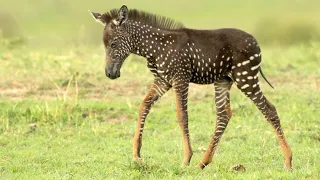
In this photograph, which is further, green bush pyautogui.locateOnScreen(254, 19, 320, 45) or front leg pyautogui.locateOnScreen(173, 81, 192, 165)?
green bush pyautogui.locateOnScreen(254, 19, 320, 45)

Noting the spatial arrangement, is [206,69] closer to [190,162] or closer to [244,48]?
[244,48]

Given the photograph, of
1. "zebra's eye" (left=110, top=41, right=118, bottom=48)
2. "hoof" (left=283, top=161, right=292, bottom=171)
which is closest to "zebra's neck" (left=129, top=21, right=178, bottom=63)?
"zebra's eye" (left=110, top=41, right=118, bottom=48)

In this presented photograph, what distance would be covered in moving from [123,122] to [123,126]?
1.19ft

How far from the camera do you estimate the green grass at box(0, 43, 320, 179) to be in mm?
9266

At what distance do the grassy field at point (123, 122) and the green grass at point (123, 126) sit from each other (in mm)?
19

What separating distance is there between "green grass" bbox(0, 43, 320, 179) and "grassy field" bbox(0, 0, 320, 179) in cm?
2

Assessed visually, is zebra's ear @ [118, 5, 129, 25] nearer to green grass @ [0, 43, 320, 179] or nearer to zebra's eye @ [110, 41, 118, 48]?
zebra's eye @ [110, 41, 118, 48]

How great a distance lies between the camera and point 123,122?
12.9 m

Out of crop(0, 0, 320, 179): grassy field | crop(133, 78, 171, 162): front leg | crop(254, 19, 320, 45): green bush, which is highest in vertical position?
crop(133, 78, 171, 162): front leg

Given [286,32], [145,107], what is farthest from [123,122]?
[286,32]

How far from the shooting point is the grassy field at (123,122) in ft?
30.7

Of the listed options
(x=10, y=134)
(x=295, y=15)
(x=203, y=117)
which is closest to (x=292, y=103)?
(x=203, y=117)

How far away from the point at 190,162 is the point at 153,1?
24.7m

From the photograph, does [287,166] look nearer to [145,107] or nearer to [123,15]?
[145,107]
